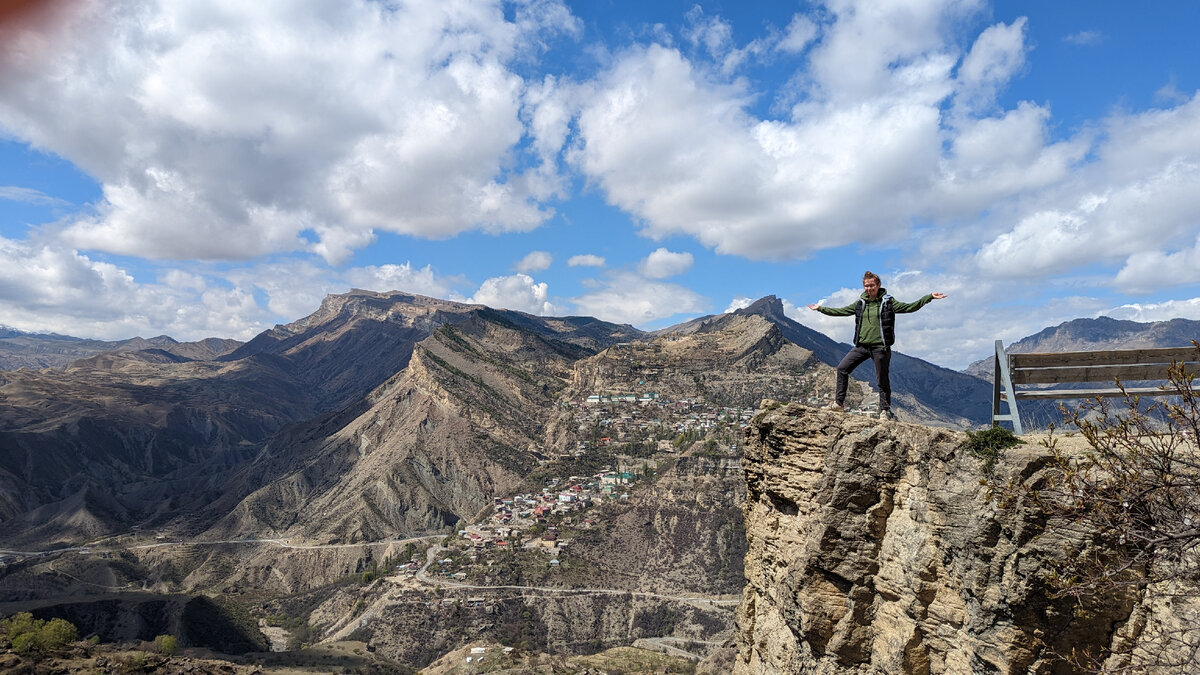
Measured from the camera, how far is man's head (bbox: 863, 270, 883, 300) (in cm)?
1139

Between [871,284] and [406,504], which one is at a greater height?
[871,284]

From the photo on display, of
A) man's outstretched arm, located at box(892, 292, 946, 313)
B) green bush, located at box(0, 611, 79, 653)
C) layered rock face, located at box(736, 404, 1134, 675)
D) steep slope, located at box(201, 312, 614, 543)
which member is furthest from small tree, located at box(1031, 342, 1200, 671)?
steep slope, located at box(201, 312, 614, 543)

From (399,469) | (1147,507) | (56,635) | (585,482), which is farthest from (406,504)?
(1147,507)

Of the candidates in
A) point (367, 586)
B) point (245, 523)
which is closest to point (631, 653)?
point (367, 586)

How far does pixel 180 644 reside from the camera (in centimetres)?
9119

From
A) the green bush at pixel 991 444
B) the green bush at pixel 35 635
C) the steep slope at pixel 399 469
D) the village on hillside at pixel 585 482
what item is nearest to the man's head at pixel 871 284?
the green bush at pixel 991 444

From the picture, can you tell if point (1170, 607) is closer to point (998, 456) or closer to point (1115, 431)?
point (998, 456)

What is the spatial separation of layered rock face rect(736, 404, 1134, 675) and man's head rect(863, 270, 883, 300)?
2.44 meters

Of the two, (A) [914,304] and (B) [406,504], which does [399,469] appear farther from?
(A) [914,304]

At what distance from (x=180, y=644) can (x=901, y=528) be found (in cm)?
11556

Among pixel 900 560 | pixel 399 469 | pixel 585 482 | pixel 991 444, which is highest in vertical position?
pixel 991 444

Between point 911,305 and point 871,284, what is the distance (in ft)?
2.80

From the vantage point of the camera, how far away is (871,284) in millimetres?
11438

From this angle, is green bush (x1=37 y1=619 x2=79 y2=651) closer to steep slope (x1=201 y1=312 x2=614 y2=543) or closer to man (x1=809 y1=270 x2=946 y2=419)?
man (x1=809 y1=270 x2=946 y2=419)
